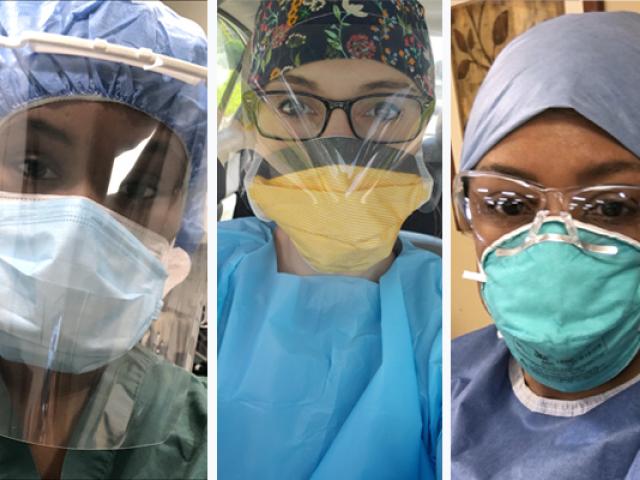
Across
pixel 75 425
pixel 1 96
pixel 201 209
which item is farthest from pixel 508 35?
pixel 75 425

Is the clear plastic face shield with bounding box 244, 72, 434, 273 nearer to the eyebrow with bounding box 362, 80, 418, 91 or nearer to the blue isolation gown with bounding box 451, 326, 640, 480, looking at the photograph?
the eyebrow with bounding box 362, 80, 418, 91

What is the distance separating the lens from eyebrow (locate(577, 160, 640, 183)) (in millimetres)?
1074

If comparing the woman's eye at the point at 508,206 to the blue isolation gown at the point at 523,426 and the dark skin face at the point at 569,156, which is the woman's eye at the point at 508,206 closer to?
the dark skin face at the point at 569,156

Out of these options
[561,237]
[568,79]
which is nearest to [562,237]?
[561,237]

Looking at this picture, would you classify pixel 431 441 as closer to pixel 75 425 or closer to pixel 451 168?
pixel 451 168

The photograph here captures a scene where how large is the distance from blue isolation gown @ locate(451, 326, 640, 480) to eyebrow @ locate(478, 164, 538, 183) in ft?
0.84

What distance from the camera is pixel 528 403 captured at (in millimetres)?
1196

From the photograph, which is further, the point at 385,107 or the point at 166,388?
the point at 166,388

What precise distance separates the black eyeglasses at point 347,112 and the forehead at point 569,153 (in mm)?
155

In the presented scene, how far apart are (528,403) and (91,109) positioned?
799mm

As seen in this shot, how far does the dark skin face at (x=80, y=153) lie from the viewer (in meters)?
1.17

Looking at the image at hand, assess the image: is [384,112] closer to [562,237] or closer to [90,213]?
[562,237]

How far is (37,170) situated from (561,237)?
0.77 m

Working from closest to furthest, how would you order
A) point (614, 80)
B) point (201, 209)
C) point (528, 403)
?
1. point (614, 80)
2. point (528, 403)
3. point (201, 209)
